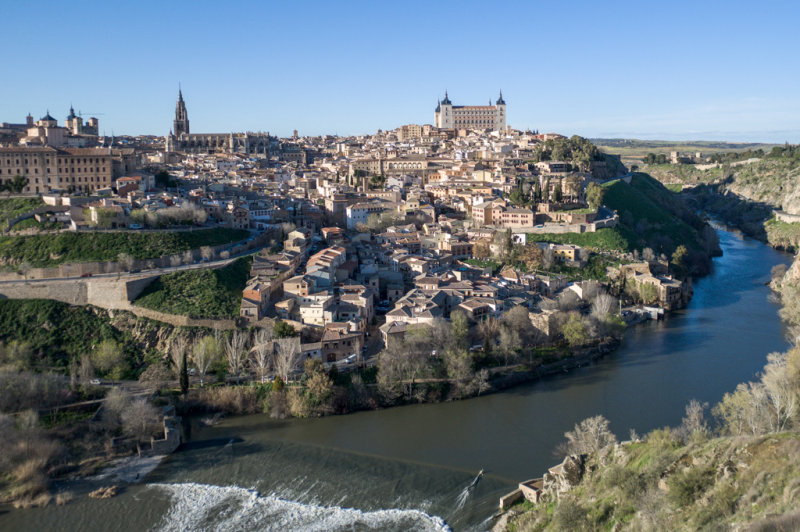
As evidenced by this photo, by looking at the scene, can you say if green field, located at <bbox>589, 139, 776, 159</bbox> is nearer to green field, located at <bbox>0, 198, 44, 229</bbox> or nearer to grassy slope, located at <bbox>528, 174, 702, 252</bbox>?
grassy slope, located at <bbox>528, 174, 702, 252</bbox>

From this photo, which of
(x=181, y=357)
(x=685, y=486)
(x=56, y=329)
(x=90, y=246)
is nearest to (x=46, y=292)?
(x=56, y=329)

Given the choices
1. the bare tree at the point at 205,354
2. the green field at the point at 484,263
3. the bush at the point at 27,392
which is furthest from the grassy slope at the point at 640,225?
the bush at the point at 27,392

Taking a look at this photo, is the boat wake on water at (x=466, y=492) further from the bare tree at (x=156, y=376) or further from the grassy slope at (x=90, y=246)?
the grassy slope at (x=90, y=246)

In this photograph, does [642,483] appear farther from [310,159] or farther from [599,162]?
[310,159]

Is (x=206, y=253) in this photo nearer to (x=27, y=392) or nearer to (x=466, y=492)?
(x=27, y=392)

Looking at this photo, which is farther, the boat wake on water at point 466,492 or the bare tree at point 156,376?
the bare tree at point 156,376

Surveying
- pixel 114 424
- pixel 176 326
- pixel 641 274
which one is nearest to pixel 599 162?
pixel 641 274

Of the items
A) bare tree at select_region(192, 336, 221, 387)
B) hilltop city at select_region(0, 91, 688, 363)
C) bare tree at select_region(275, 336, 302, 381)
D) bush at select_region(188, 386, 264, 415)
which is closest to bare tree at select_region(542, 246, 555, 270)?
hilltop city at select_region(0, 91, 688, 363)
